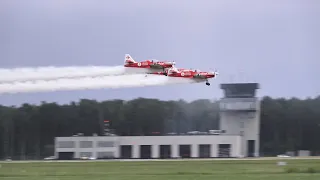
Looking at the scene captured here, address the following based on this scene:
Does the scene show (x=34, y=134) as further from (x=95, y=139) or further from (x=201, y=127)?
(x=201, y=127)

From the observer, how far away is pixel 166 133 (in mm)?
161625

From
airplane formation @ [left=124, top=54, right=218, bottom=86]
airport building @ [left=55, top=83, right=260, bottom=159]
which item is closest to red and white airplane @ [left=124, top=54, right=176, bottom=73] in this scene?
airplane formation @ [left=124, top=54, right=218, bottom=86]

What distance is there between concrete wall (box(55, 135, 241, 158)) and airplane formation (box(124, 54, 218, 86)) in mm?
67747

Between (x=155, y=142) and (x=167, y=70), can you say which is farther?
(x=155, y=142)

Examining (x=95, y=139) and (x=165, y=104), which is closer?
(x=95, y=139)

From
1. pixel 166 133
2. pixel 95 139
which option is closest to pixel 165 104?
pixel 166 133

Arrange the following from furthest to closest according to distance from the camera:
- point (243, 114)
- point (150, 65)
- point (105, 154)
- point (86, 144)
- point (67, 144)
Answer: point (243, 114)
point (67, 144)
point (86, 144)
point (105, 154)
point (150, 65)

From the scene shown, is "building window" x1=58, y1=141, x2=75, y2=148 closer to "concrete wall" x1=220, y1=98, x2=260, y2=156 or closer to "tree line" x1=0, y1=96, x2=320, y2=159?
"tree line" x1=0, y1=96, x2=320, y2=159

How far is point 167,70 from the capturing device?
78000mm

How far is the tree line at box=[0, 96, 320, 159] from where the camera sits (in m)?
156

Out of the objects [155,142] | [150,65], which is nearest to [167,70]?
[150,65]

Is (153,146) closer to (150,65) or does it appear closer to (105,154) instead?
(105,154)

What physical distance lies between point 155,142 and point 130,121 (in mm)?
18081

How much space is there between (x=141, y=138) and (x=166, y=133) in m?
14.1
